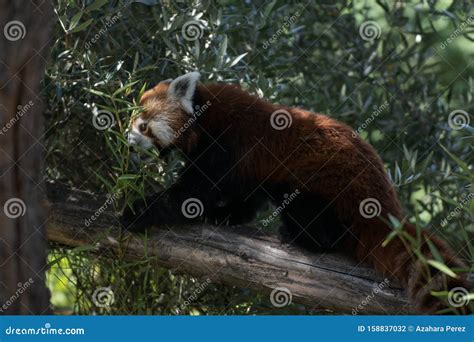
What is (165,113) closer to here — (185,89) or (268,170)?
(185,89)

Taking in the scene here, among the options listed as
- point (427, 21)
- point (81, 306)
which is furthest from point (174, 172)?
point (427, 21)

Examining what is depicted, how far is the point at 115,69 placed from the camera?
13.2 ft

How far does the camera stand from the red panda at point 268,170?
353cm

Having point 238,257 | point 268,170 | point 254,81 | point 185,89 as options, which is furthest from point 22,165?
point 254,81

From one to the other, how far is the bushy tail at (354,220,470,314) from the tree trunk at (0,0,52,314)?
150 cm

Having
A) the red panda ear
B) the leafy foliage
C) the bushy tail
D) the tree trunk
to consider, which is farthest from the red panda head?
the tree trunk

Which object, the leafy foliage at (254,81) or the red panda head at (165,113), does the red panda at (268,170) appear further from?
the leafy foliage at (254,81)

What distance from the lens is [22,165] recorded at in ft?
4.80

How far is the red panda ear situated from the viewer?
4.01m

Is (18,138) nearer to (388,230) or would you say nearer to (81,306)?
(388,230)

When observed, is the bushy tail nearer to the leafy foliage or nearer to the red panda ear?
the leafy foliage

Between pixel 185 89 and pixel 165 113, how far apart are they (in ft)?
0.69

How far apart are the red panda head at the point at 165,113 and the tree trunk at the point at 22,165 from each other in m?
2.51

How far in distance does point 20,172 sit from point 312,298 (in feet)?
6.92
